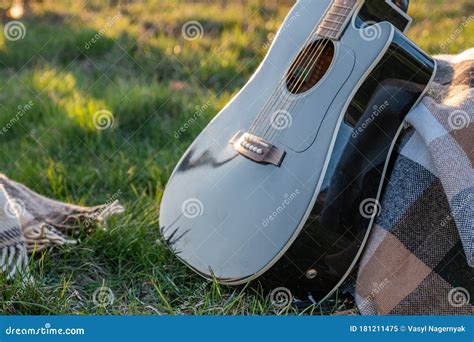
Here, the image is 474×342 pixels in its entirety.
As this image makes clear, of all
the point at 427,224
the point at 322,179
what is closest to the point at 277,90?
the point at 322,179

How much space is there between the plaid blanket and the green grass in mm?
201

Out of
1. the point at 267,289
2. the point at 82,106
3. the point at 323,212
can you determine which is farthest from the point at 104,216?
the point at 82,106

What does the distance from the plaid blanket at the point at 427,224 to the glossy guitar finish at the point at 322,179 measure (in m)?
0.05

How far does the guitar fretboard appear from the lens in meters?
1.80

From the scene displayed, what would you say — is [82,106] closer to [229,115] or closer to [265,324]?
[229,115]

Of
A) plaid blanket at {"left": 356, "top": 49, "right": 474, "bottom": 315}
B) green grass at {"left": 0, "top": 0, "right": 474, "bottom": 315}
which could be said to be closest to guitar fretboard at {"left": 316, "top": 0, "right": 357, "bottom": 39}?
plaid blanket at {"left": 356, "top": 49, "right": 474, "bottom": 315}

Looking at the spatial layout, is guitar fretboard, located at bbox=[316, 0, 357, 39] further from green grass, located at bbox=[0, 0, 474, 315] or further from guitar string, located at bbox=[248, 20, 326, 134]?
green grass, located at bbox=[0, 0, 474, 315]

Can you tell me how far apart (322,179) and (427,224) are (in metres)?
0.28

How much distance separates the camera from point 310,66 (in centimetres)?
185

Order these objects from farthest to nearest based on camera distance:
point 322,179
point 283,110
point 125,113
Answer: point 125,113, point 283,110, point 322,179

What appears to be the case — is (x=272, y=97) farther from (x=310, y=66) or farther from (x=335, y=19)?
(x=335, y=19)

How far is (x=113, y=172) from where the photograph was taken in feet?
8.21

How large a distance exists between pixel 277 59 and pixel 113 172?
862mm

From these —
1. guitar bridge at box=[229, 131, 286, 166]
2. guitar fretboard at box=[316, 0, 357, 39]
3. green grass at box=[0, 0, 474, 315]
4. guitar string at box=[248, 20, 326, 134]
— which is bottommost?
green grass at box=[0, 0, 474, 315]
